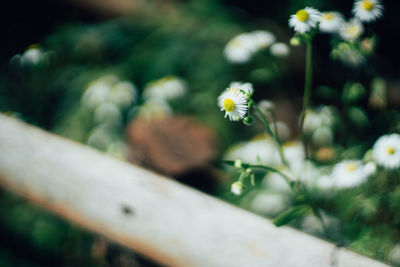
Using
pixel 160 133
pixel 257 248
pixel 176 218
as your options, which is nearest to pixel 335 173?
pixel 257 248

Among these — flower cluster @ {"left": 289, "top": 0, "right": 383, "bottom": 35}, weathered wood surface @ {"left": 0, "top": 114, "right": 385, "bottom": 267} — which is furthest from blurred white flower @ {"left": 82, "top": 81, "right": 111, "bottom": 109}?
flower cluster @ {"left": 289, "top": 0, "right": 383, "bottom": 35}

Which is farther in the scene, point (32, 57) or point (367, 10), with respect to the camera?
point (32, 57)

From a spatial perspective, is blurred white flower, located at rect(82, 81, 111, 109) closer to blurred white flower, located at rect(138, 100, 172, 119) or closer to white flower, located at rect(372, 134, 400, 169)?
blurred white flower, located at rect(138, 100, 172, 119)

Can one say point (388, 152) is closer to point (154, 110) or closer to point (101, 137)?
point (154, 110)

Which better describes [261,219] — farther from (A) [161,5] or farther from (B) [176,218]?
(A) [161,5]

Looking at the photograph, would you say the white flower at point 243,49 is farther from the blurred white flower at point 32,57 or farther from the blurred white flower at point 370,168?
the blurred white flower at point 32,57

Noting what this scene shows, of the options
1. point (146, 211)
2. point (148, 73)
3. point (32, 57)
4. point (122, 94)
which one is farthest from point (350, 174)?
point (32, 57)

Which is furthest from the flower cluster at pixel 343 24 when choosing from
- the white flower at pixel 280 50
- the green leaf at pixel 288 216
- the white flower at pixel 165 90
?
the white flower at pixel 165 90
